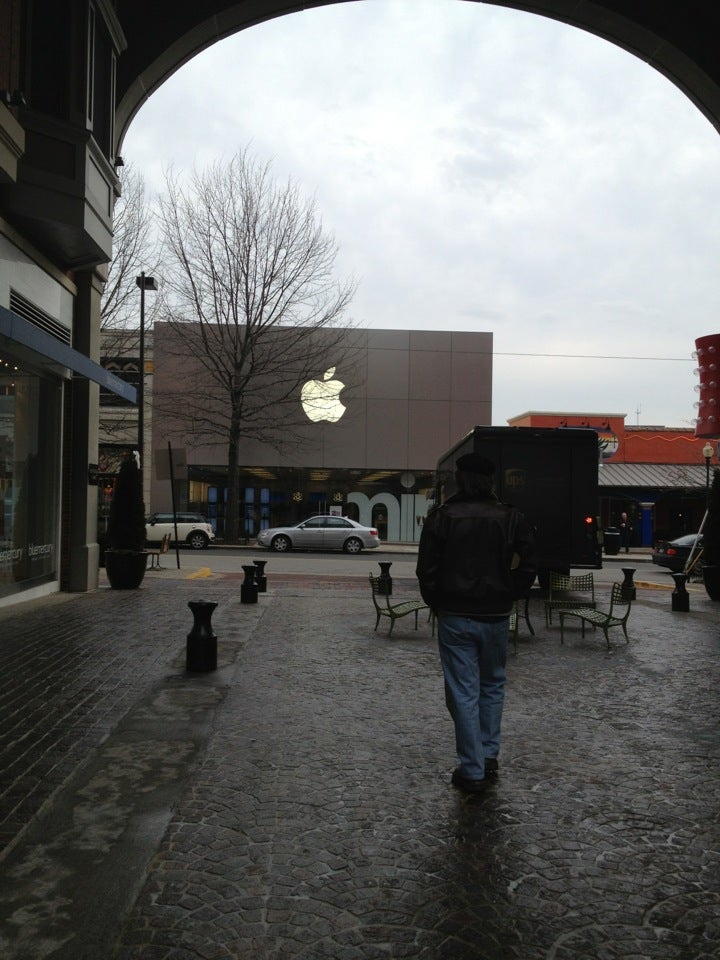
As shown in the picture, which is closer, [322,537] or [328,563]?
[328,563]

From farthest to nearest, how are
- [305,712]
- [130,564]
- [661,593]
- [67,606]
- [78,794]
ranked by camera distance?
[661,593] < [130,564] < [67,606] < [305,712] < [78,794]

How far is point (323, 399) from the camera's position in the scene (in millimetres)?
35250

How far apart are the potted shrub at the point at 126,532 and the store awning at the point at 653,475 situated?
26308mm

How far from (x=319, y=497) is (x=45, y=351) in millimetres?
26528

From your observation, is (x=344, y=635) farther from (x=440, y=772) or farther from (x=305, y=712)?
(x=440, y=772)

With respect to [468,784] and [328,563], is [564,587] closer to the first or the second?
[468,784]

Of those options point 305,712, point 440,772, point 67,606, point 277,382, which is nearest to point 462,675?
point 440,772

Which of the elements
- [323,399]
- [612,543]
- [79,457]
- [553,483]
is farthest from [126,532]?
[612,543]

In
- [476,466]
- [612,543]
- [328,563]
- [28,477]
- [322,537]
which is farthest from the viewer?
[612,543]

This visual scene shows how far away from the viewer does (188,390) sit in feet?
112

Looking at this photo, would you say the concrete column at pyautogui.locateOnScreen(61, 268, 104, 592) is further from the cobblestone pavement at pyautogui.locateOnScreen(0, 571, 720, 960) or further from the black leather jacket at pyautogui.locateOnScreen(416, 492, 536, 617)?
the black leather jacket at pyautogui.locateOnScreen(416, 492, 536, 617)

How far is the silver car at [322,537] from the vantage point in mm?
30328

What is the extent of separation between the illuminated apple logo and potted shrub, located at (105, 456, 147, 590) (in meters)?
19.8

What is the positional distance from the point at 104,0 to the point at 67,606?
29.6 feet
